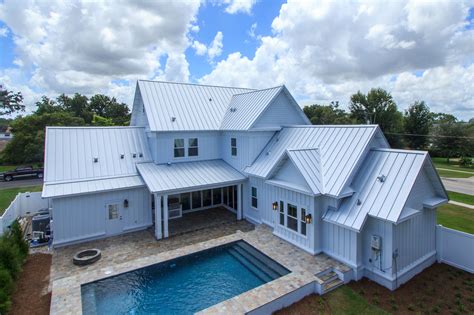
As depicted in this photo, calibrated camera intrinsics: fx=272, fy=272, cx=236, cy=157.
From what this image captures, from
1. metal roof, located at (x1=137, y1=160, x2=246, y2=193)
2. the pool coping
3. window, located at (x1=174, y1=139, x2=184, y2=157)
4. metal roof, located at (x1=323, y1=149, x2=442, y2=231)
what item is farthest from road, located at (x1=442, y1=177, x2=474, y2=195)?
window, located at (x1=174, y1=139, x2=184, y2=157)

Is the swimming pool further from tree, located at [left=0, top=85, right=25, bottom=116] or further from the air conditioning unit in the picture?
tree, located at [left=0, top=85, right=25, bottom=116]

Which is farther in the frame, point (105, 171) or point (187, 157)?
point (187, 157)

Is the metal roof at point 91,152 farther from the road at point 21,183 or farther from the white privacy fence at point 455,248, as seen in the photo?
the white privacy fence at point 455,248

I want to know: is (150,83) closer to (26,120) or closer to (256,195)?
(256,195)

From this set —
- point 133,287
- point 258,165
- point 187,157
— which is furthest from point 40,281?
point 258,165

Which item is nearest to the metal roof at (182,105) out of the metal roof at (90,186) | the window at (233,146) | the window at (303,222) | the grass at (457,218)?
the window at (233,146)

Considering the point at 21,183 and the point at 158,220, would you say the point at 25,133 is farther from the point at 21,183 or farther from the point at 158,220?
the point at 158,220
